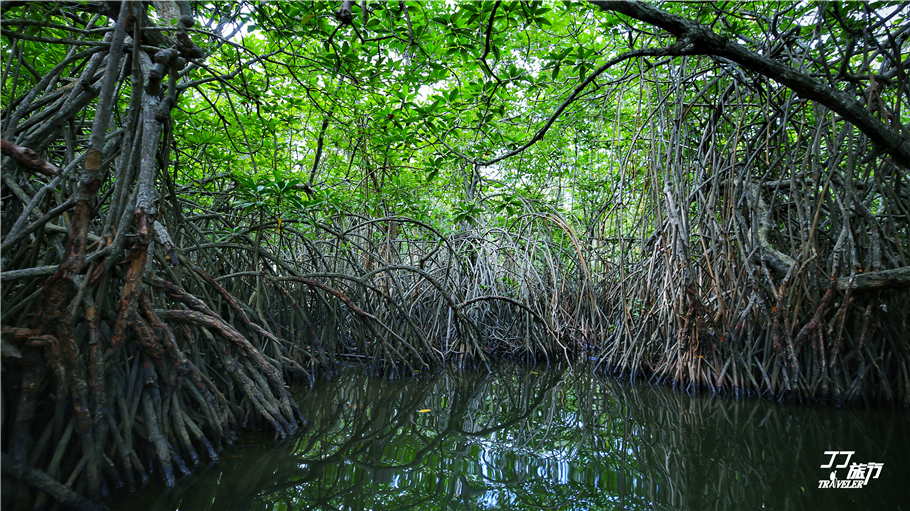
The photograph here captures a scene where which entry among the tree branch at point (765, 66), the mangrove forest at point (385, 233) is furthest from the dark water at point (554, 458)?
the tree branch at point (765, 66)

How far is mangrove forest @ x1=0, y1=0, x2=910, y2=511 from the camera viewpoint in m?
1.54

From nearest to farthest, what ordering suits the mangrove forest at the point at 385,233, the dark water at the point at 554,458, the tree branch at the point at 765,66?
1. the mangrove forest at the point at 385,233
2. the dark water at the point at 554,458
3. the tree branch at the point at 765,66

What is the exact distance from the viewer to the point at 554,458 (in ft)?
6.80

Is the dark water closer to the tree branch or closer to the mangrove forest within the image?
the mangrove forest

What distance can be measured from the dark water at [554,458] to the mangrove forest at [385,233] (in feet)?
0.54

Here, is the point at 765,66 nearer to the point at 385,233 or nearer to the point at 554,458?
the point at 554,458

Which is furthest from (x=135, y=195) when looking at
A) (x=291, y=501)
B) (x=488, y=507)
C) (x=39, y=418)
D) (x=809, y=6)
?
(x=809, y=6)

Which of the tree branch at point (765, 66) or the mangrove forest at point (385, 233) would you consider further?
the tree branch at point (765, 66)

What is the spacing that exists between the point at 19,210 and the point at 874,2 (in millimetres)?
4653

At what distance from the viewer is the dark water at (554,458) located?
165 cm

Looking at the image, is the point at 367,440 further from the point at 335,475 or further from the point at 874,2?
the point at 874,2

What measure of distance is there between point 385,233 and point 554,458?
12.1ft

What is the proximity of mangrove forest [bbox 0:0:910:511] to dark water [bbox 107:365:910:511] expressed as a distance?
0.17 metres

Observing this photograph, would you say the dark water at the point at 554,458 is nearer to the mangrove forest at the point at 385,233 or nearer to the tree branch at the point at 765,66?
the mangrove forest at the point at 385,233
